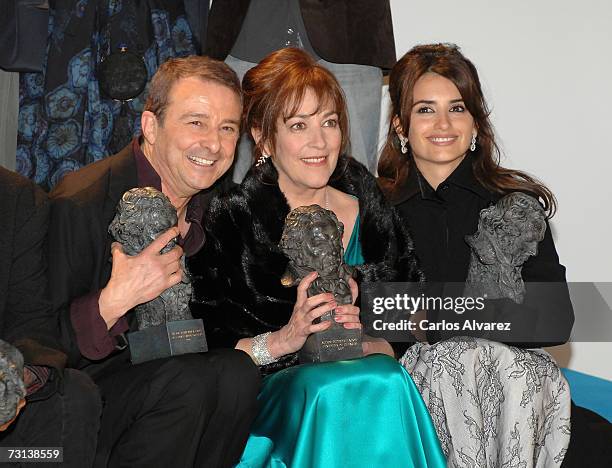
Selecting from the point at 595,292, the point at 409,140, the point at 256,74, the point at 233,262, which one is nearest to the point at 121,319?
the point at 233,262

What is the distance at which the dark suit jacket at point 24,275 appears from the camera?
117 inches

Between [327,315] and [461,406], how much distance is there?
531 mm

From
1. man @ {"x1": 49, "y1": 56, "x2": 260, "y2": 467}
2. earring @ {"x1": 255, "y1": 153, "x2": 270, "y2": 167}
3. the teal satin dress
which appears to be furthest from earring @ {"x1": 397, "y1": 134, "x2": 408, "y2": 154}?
the teal satin dress

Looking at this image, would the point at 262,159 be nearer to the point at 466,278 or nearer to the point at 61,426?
the point at 466,278

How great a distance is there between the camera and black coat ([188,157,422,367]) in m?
3.64

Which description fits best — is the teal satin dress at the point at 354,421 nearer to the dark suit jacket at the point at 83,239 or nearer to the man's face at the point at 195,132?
the dark suit jacket at the point at 83,239

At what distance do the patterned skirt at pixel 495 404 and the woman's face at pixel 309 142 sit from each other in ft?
2.52

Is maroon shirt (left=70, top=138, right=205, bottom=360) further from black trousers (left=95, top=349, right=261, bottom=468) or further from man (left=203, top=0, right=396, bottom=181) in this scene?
man (left=203, top=0, right=396, bottom=181)

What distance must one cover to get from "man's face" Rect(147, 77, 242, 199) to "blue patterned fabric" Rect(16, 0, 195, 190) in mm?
1203

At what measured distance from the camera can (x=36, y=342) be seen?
295cm

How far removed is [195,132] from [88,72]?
1385 mm

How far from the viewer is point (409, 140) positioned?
4.13m

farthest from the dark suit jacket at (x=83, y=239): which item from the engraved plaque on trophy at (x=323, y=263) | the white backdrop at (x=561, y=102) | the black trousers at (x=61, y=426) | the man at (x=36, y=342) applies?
the white backdrop at (x=561, y=102)

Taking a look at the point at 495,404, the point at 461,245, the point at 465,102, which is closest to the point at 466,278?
the point at 461,245
